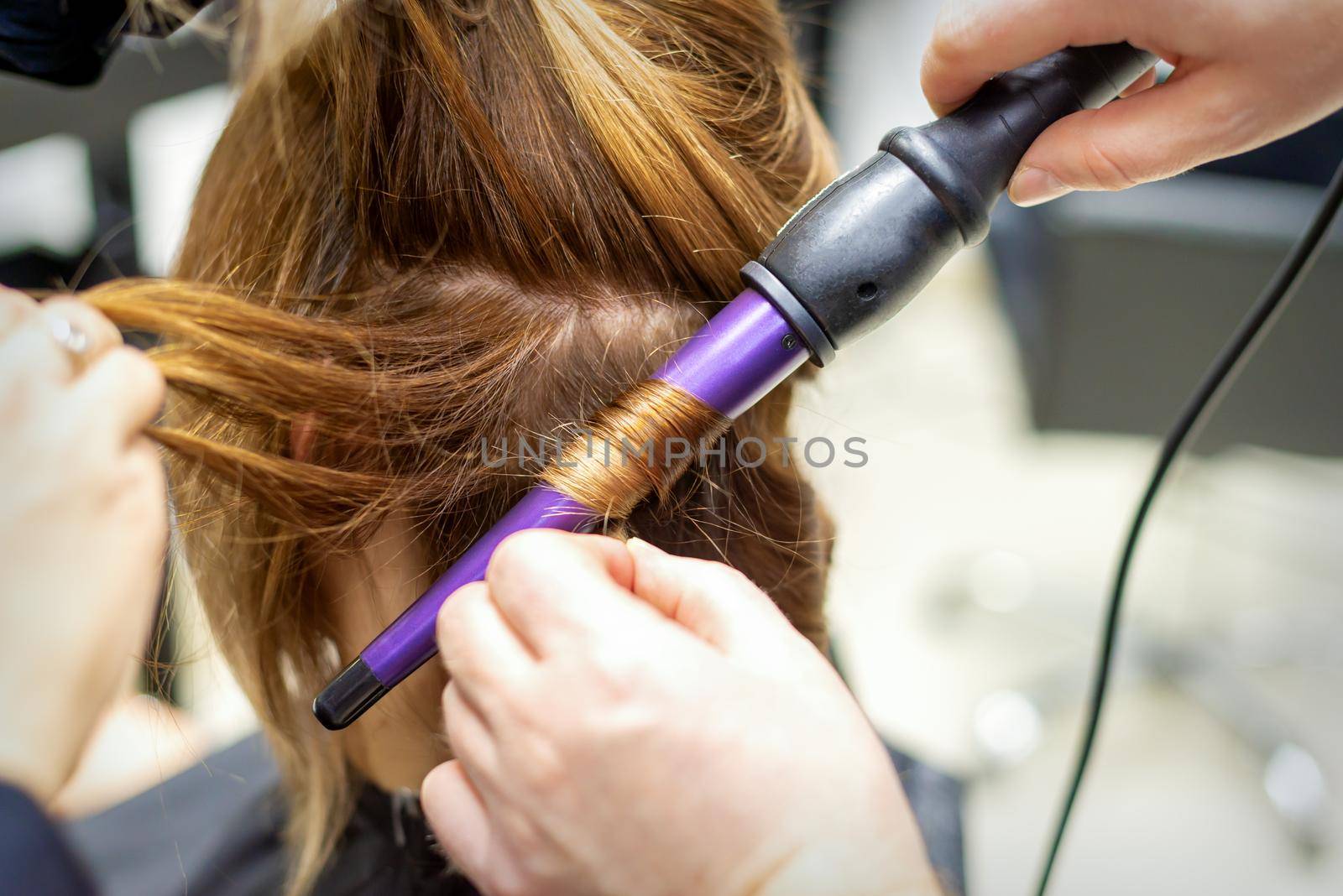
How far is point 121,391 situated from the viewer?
0.30 meters

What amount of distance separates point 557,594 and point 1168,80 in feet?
1.23

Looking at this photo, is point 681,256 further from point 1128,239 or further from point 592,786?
point 1128,239

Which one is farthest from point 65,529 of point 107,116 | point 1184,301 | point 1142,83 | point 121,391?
point 1184,301

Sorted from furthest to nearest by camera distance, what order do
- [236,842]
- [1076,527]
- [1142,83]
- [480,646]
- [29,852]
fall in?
[1076,527] < [236,842] < [1142,83] < [480,646] < [29,852]

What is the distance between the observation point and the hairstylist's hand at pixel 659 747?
13.1 inches

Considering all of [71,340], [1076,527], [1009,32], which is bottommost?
[1076,527]

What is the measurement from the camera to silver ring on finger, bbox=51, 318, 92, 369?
0.98ft

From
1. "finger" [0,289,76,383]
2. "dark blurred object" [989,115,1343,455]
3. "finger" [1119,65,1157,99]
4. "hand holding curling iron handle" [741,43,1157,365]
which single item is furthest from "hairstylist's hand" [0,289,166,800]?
"dark blurred object" [989,115,1343,455]

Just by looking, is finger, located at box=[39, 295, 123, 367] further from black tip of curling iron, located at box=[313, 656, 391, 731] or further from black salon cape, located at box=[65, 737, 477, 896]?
black salon cape, located at box=[65, 737, 477, 896]

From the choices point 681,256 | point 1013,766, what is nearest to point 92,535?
point 681,256

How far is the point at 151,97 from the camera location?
0.90m

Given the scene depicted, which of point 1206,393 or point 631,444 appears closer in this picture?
point 631,444

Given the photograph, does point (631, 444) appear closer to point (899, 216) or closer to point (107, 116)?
point (899, 216)

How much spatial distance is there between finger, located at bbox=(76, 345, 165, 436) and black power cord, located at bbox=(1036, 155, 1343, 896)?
0.56m
